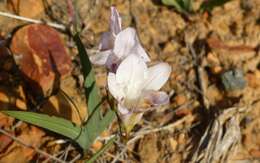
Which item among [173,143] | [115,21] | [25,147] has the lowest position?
[173,143]

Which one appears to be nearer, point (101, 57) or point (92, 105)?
point (101, 57)

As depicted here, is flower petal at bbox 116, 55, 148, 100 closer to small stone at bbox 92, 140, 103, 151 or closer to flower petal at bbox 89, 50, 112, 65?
flower petal at bbox 89, 50, 112, 65

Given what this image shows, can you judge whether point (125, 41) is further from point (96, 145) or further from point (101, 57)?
point (96, 145)

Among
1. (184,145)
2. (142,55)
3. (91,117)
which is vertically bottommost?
(184,145)

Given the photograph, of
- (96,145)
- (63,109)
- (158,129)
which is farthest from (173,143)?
(63,109)

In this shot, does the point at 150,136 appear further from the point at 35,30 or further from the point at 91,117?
the point at 35,30

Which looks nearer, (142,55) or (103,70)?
(142,55)

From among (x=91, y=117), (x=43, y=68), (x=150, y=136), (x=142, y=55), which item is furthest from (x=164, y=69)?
(x=43, y=68)

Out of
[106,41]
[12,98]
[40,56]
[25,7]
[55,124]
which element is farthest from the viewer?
[25,7]

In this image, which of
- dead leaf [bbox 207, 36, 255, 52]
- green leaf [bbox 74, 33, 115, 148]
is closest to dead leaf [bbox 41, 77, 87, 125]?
green leaf [bbox 74, 33, 115, 148]
